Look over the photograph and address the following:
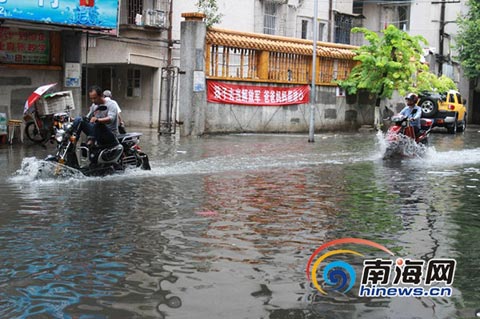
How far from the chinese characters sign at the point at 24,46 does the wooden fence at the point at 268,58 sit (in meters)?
6.40

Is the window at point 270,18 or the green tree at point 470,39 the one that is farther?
the green tree at point 470,39

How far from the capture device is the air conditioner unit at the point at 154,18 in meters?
29.1

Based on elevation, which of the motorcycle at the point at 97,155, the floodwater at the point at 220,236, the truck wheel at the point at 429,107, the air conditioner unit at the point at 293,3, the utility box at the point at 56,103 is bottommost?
the floodwater at the point at 220,236

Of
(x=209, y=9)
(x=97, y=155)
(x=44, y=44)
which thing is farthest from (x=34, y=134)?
(x=209, y=9)

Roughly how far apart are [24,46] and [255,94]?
395 inches

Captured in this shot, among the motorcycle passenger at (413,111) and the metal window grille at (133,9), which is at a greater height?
the metal window grille at (133,9)

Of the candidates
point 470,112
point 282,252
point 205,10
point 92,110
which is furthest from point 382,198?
point 470,112

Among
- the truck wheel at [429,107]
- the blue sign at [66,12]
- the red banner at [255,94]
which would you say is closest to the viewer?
the blue sign at [66,12]

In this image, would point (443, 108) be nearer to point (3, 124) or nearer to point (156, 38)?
point (156, 38)

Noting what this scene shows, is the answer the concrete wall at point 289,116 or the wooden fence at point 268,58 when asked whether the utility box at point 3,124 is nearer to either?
the concrete wall at point 289,116

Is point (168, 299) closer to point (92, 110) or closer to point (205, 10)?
point (92, 110)

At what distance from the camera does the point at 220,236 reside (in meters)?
7.78
